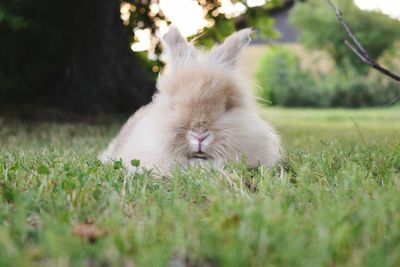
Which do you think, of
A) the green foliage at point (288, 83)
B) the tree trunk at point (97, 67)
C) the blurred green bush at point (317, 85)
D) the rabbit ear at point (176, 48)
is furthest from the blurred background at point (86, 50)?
the green foliage at point (288, 83)

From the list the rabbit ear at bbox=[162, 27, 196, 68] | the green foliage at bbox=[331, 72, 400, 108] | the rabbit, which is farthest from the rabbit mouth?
the green foliage at bbox=[331, 72, 400, 108]

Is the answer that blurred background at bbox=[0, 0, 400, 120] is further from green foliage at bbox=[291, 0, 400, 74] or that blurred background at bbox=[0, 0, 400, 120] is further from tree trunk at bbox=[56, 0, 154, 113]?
green foliage at bbox=[291, 0, 400, 74]

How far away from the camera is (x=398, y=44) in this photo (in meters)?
31.7

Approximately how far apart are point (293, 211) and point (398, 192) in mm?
532

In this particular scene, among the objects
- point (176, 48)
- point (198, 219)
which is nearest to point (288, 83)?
point (176, 48)

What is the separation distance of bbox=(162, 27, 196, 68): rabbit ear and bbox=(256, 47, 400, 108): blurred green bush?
21591 millimetres

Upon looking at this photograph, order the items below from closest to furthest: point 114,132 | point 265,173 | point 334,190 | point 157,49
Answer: point 334,190 < point 265,173 < point 114,132 < point 157,49

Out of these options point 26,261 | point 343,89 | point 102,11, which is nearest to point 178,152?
point 26,261

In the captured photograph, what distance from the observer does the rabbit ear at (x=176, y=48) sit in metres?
3.81

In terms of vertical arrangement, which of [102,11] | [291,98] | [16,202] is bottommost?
[291,98]

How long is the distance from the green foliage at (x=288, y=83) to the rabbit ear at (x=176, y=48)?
2355cm

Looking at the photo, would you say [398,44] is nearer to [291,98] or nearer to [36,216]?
[291,98]

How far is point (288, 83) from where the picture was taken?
93.4 ft

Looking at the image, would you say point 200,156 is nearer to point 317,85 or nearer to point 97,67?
point 97,67
